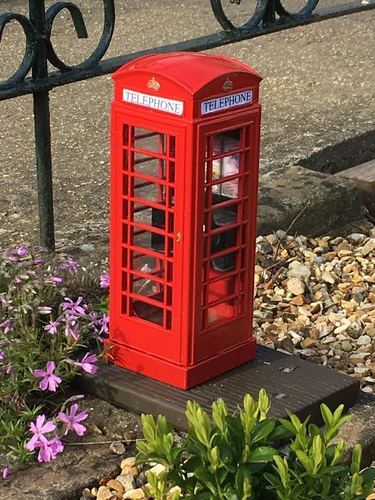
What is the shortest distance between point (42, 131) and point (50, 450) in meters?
1.38

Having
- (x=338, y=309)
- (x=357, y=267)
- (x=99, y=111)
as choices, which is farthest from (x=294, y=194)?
(x=99, y=111)

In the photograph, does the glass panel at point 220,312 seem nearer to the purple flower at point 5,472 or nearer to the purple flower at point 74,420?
the purple flower at point 74,420

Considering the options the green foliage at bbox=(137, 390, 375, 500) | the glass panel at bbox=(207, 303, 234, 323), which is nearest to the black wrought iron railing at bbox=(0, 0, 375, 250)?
the glass panel at bbox=(207, 303, 234, 323)

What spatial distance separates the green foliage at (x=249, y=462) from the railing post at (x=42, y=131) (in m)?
1.61

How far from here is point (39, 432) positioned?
284cm

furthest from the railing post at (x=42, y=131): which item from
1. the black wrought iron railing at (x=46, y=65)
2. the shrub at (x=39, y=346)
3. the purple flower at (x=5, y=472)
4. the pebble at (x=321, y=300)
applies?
the purple flower at (x=5, y=472)

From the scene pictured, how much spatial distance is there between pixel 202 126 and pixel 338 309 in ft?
4.89

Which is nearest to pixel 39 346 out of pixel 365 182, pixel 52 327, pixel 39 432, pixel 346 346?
pixel 52 327

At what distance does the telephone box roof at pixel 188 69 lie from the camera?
2.85m

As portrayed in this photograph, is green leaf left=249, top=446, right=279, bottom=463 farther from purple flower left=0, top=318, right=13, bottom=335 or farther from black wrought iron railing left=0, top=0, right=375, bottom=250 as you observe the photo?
black wrought iron railing left=0, top=0, right=375, bottom=250

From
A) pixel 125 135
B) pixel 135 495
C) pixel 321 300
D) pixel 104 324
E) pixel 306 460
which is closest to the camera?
pixel 306 460

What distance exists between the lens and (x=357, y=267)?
14.8ft

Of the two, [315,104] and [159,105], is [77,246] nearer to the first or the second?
[159,105]

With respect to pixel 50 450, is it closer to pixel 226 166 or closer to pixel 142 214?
pixel 142 214
